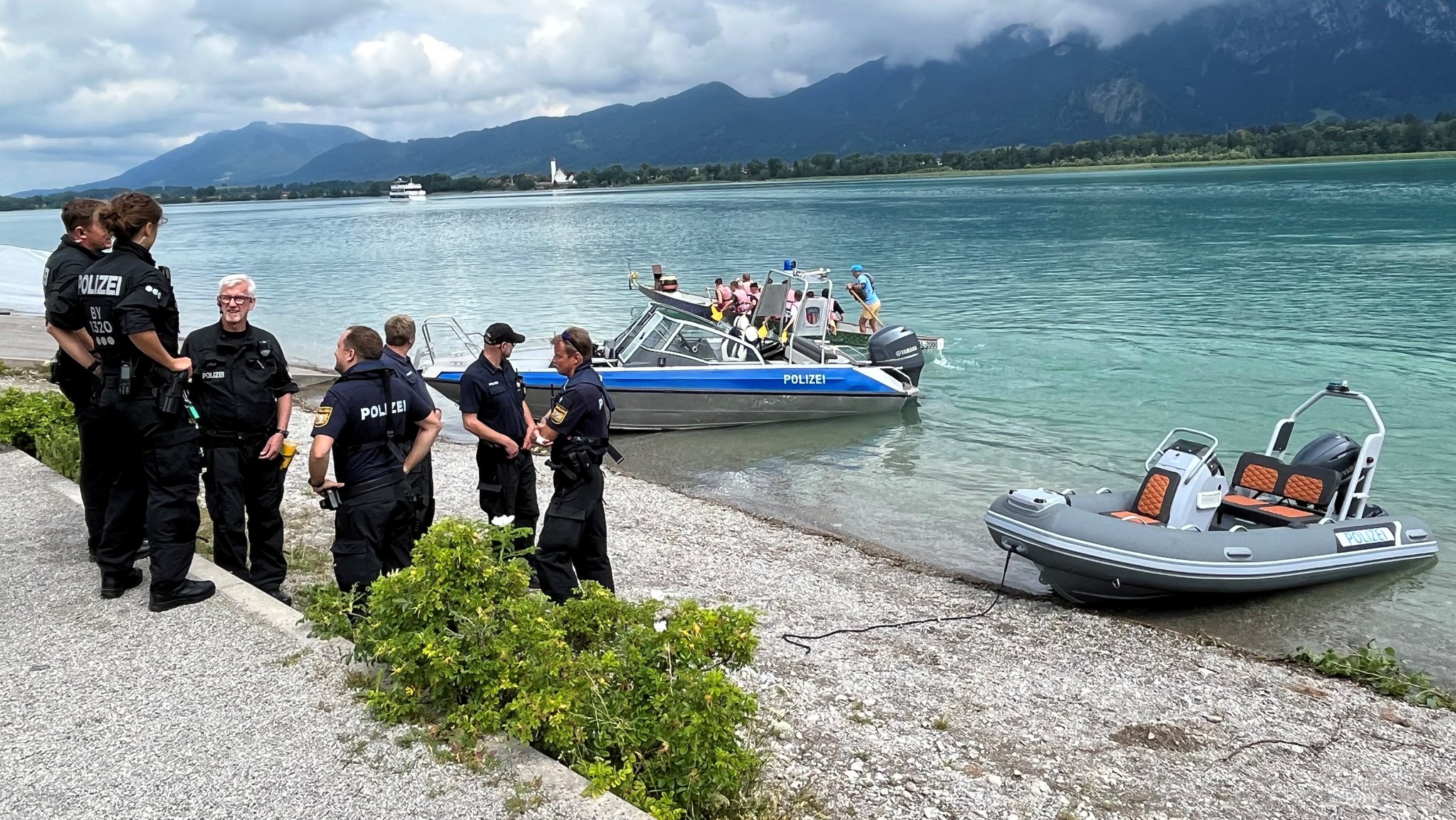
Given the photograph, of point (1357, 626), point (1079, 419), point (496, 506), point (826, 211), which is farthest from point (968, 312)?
point (826, 211)

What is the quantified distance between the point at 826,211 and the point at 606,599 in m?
87.6

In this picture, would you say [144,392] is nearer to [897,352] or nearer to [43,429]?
[43,429]

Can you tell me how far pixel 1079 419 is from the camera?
16.4 m

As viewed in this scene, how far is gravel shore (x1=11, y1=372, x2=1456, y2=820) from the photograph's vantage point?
4887 millimetres

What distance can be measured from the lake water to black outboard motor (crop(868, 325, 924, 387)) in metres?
0.90

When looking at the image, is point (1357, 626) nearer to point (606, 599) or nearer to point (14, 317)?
point (606, 599)

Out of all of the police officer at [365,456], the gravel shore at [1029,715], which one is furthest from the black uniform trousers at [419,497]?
the gravel shore at [1029,715]

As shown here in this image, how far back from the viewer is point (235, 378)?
5.81 meters

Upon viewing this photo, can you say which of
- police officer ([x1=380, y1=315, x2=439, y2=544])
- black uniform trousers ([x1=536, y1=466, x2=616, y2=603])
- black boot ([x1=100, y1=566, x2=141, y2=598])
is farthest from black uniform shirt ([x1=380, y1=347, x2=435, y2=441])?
black boot ([x1=100, y1=566, x2=141, y2=598])

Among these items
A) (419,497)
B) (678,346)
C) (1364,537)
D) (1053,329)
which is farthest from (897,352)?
(419,497)

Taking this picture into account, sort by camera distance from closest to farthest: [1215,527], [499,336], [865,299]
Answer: [499,336], [1215,527], [865,299]

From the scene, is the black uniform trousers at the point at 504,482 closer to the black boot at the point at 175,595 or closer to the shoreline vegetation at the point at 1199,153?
the black boot at the point at 175,595

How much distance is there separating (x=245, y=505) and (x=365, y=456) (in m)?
1.37

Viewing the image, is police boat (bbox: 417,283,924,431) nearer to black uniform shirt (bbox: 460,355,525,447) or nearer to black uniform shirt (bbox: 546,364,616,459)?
black uniform shirt (bbox: 460,355,525,447)
